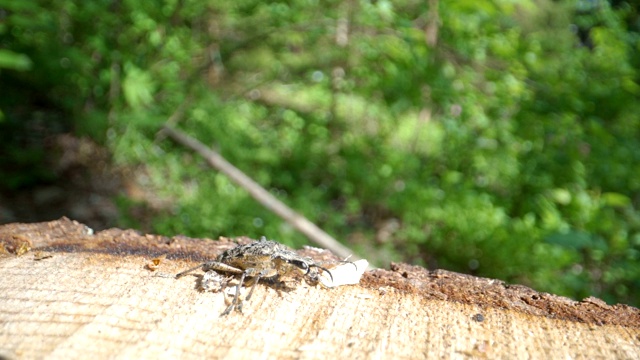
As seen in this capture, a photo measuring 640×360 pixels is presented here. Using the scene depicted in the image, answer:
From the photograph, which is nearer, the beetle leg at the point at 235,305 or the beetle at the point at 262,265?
the beetle leg at the point at 235,305

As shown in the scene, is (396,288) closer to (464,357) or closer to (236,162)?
(464,357)

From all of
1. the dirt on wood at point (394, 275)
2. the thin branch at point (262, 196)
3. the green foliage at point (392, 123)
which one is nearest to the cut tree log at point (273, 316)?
the dirt on wood at point (394, 275)

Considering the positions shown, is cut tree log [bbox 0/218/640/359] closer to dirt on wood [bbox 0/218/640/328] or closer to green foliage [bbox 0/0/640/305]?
dirt on wood [bbox 0/218/640/328]

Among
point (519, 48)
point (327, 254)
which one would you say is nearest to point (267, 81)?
point (519, 48)

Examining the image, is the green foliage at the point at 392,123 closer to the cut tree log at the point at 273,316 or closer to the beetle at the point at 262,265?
the cut tree log at the point at 273,316

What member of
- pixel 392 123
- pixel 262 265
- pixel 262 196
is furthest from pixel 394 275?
pixel 392 123

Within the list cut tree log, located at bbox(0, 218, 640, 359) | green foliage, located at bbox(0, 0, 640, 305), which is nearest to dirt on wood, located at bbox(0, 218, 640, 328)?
cut tree log, located at bbox(0, 218, 640, 359)
